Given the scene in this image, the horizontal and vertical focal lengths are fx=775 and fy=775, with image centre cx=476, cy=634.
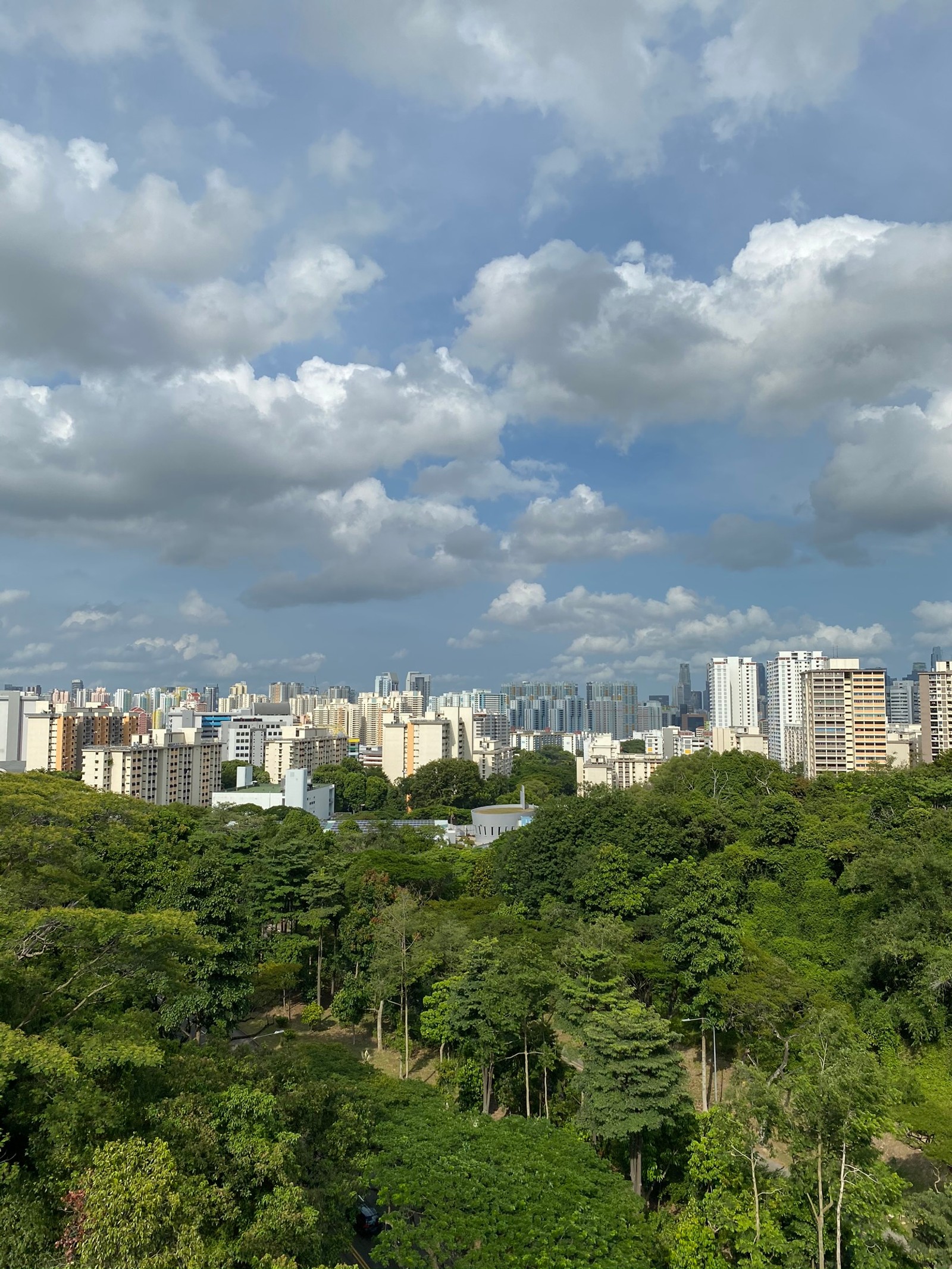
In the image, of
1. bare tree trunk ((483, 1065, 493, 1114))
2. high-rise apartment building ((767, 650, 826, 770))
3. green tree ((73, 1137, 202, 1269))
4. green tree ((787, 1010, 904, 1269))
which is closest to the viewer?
green tree ((73, 1137, 202, 1269))

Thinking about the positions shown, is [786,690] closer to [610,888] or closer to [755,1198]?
[610,888]

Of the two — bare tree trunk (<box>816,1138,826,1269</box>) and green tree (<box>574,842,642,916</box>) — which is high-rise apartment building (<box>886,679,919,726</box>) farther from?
bare tree trunk (<box>816,1138,826,1269</box>)

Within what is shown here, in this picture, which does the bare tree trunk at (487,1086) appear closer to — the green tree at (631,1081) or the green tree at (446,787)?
the green tree at (631,1081)

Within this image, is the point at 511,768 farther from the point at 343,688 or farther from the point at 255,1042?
the point at 343,688

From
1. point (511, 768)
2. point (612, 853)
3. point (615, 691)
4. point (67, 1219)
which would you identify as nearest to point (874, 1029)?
point (612, 853)

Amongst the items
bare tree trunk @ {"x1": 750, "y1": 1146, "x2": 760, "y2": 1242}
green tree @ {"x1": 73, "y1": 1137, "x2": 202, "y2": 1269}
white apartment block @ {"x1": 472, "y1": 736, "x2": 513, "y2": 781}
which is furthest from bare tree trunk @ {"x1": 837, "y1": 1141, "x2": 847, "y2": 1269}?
white apartment block @ {"x1": 472, "y1": 736, "x2": 513, "y2": 781}
